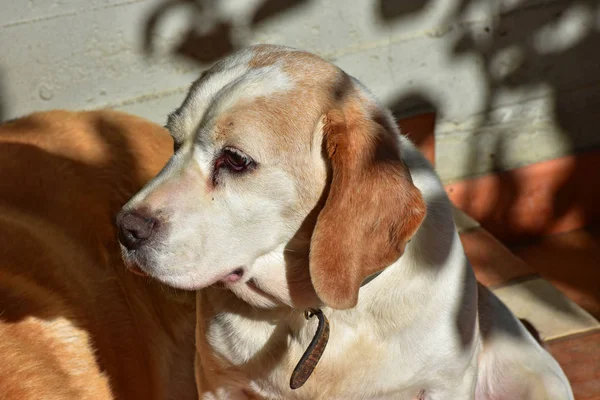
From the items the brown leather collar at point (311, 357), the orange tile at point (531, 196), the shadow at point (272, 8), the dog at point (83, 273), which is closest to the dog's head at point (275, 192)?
the brown leather collar at point (311, 357)

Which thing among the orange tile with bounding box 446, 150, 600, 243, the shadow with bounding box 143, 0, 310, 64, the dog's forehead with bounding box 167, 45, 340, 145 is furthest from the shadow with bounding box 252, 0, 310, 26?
the dog's forehead with bounding box 167, 45, 340, 145

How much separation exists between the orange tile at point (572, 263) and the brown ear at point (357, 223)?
2.08m

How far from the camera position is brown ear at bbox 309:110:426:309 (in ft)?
6.32

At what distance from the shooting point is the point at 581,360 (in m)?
3.00

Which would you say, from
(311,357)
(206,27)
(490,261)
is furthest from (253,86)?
(490,261)

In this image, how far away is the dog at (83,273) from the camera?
7.84ft

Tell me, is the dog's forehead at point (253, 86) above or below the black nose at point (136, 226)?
above

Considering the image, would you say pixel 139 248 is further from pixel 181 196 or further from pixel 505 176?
pixel 505 176

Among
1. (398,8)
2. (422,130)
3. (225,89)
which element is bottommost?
(422,130)

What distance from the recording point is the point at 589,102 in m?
4.04

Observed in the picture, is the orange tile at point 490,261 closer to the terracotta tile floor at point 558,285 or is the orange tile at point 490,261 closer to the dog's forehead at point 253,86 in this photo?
the terracotta tile floor at point 558,285

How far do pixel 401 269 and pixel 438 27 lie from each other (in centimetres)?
189

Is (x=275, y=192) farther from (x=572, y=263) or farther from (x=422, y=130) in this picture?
(x=572, y=263)

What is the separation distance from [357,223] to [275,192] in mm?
225
